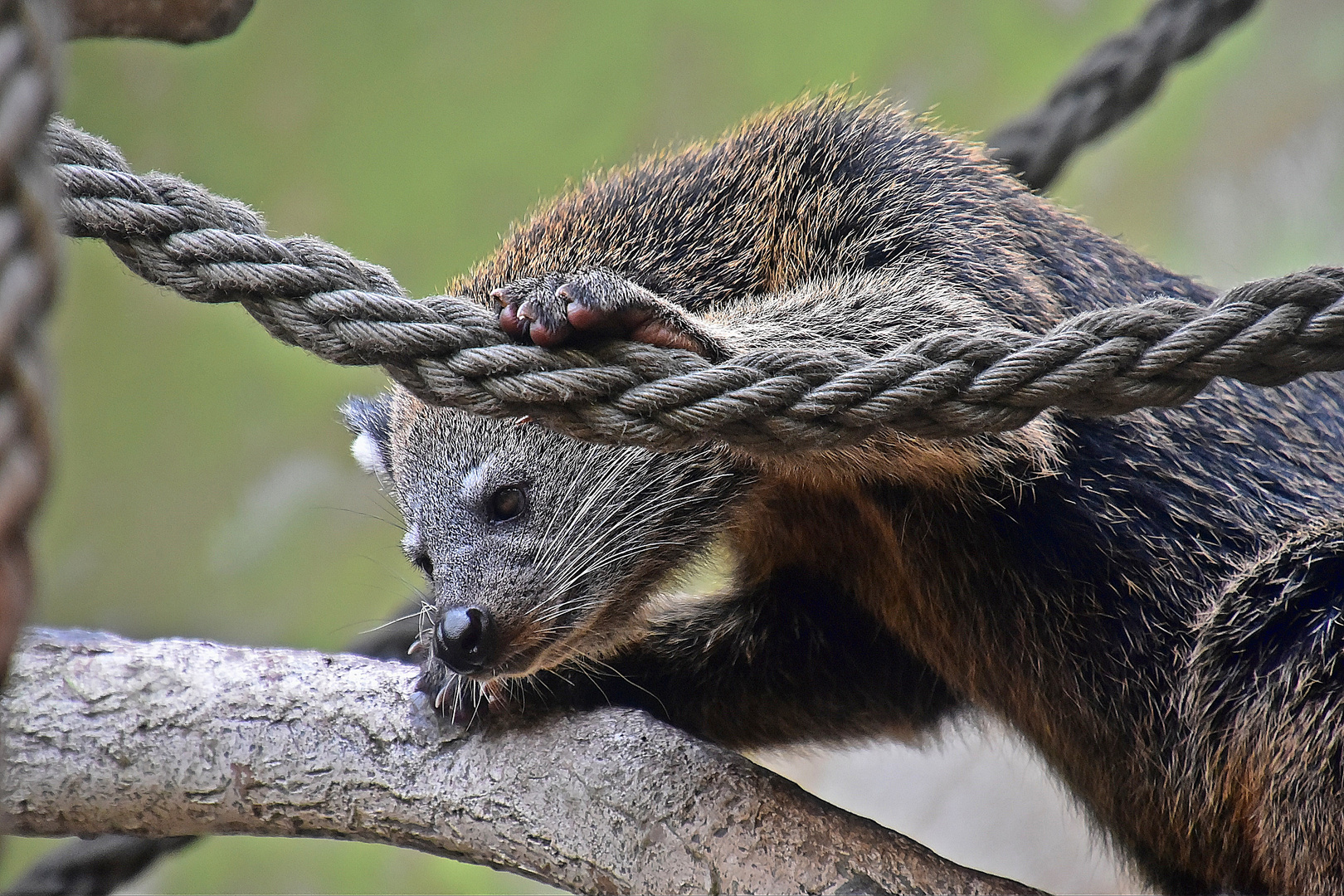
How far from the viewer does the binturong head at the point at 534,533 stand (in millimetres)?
1668

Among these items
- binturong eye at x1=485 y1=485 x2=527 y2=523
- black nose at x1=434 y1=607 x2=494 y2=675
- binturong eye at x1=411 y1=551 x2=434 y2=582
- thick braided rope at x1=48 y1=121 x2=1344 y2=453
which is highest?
thick braided rope at x1=48 y1=121 x2=1344 y2=453

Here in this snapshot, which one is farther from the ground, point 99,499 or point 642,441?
point 642,441

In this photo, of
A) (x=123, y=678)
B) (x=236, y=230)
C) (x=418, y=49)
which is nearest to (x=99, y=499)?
(x=418, y=49)

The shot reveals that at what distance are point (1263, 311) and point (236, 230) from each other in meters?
1.22

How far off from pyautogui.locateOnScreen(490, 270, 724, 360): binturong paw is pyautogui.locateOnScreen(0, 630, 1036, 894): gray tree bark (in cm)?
76

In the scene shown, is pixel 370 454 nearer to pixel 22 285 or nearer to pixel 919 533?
pixel 919 533

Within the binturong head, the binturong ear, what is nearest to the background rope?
the binturong head

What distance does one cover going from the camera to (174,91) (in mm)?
4047

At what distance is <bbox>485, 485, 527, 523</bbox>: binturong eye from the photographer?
1.75 meters

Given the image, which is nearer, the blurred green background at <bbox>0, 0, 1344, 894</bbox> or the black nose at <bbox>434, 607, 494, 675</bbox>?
the black nose at <bbox>434, 607, 494, 675</bbox>

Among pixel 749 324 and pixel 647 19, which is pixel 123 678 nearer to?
pixel 749 324

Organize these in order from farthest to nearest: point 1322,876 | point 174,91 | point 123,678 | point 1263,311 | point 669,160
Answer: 1. point 174,91
2. point 669,160
3. point 123,678
4. point 1322,876
5. point 1263,311

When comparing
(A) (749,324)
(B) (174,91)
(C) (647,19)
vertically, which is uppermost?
(C) (647,19)

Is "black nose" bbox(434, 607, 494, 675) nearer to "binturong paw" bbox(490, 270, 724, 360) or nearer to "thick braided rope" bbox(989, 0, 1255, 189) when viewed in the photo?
"binturong paw" bbox(490, 270, 724, 360)
